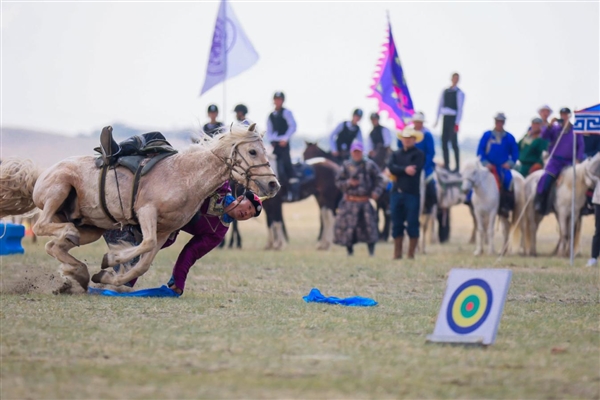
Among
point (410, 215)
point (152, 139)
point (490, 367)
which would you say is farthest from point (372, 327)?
point (410, 215)

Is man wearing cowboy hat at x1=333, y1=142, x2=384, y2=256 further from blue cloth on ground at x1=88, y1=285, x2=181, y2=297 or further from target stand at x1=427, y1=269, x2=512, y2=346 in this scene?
target stand at x1=427, y1=269, x2=512, y2=346

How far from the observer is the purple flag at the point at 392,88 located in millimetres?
21797

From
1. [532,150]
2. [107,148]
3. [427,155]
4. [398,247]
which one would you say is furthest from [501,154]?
[107,148]

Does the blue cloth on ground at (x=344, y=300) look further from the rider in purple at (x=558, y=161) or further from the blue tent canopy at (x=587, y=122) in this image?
the rider in purple at (x=558, y=161)

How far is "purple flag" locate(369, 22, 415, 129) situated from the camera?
2180 centimetres

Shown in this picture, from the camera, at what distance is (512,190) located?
66.8 ft

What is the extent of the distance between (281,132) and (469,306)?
1441cm

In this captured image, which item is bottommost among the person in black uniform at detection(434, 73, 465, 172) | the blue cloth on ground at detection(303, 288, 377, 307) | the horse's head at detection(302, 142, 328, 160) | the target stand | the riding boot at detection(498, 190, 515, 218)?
the blue cloth on ground at detection(303, 288, 377, 307)

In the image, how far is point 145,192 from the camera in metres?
10.1

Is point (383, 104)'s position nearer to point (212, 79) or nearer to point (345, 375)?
point (212, 79)

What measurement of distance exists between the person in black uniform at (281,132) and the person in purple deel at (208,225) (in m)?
11.0

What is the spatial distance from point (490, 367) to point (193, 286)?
6300 millimetres

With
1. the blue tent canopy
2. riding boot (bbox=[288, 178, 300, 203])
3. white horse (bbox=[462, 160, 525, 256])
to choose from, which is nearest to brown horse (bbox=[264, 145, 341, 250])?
riding boot (bbox=[288, 178, 300, 203])

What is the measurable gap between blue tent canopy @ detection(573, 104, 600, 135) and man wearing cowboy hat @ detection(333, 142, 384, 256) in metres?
4.17
